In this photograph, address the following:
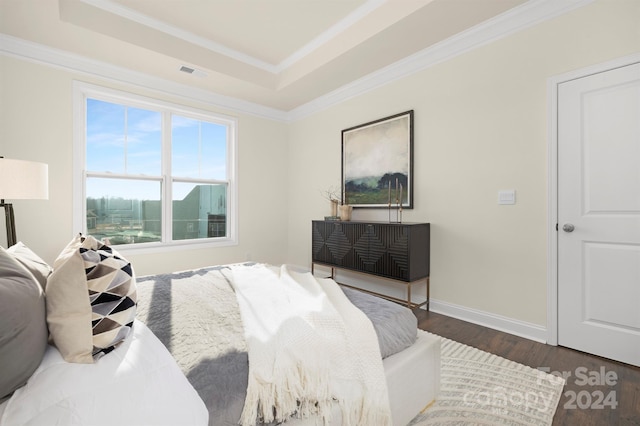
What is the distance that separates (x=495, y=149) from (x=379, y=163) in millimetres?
1235

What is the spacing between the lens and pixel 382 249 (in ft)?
9.97

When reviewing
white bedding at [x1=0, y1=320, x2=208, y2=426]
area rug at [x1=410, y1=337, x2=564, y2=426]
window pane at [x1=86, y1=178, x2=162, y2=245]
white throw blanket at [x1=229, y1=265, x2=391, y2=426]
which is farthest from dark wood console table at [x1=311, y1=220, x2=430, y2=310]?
white bedding at [x1=0, y1=320, x2=208, y2=426]

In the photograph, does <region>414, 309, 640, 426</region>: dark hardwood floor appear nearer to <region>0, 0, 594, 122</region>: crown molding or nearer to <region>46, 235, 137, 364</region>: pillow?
<region>46, 235, 137, 364</region>: pillow

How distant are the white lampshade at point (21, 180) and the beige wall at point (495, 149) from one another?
313cm

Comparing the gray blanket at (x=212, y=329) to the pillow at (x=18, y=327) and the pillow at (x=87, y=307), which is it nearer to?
the pillow at (x=87, y=307)

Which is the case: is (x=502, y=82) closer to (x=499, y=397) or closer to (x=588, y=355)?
(x=588, y=355)

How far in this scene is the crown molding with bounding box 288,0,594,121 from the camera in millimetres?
2316

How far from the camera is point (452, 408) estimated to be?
1.58 m

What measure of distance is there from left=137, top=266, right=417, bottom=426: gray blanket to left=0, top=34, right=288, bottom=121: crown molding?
2.59 m

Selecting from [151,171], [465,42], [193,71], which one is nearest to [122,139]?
[151,171]

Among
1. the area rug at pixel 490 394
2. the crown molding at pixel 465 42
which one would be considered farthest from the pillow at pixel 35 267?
the crown molding at pixel 465 42

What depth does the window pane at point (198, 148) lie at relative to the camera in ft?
12.9

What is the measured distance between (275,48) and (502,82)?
7.73 feet

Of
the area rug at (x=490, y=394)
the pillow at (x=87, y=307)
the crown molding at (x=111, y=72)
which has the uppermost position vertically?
the crown molding at (x=111, y=72)
